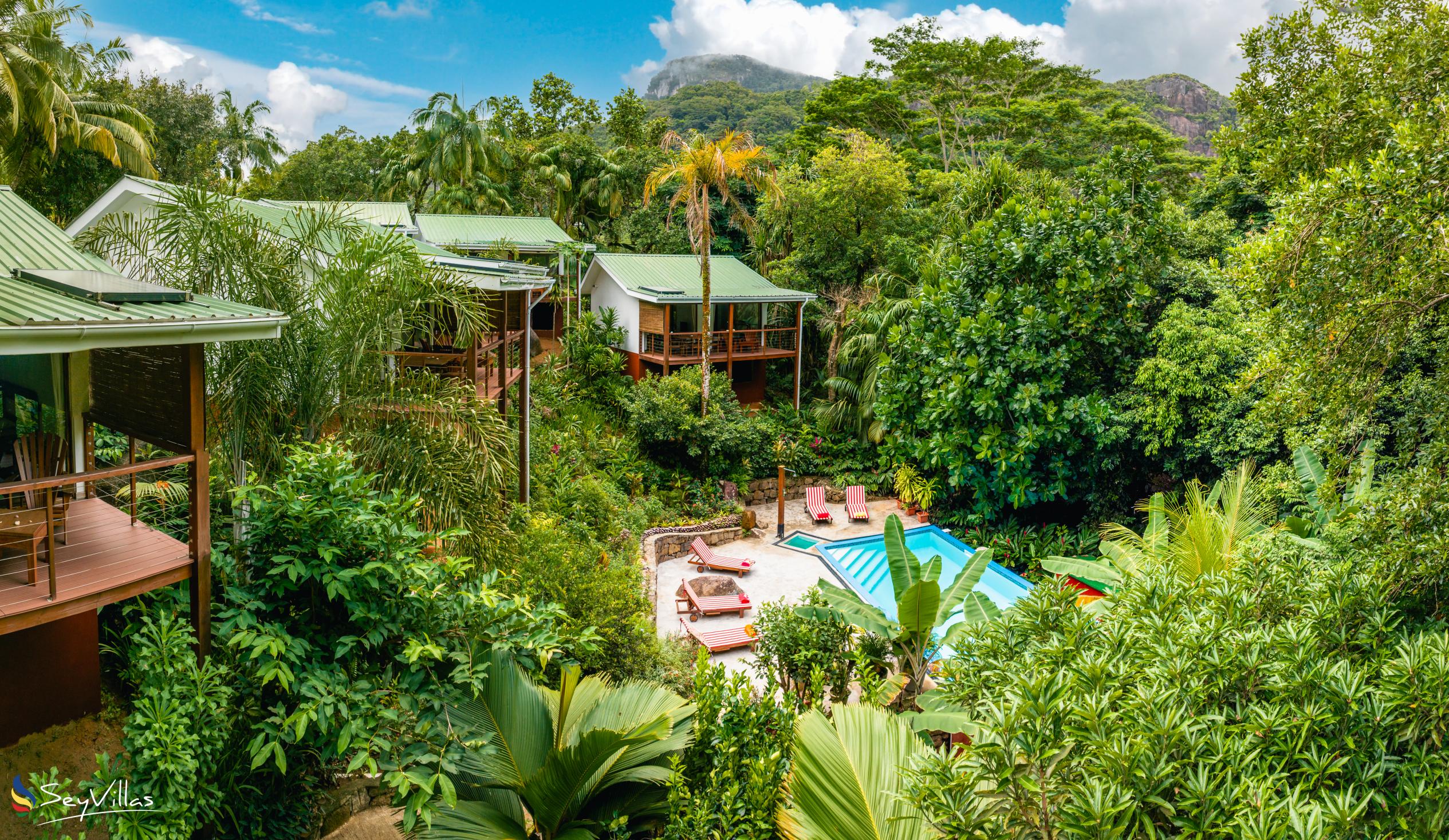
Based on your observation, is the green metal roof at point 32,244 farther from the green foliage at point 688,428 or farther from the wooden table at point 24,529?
the green foliage at point 688,428

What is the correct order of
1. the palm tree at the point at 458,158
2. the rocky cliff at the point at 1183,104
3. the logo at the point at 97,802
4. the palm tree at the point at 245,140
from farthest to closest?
the rocky cliff at the point at 1183,104
the palm tree at the point at 245,140
the palm tree at the point at 458,158
the logo at the point at 97,802

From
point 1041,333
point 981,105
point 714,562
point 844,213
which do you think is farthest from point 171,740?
point 981,105

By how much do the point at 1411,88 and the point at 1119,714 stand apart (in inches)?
367

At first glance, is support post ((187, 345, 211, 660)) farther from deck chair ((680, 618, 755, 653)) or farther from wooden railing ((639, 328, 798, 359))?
wooden railing ((639, 328, 798, 359))

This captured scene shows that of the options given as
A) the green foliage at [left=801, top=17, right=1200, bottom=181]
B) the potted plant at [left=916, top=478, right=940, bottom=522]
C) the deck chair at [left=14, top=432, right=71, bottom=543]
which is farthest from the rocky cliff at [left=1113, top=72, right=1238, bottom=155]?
the deck chair at [left=14, top=432, right=71, bottom=543]

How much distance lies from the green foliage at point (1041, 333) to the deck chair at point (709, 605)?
21.8 ft

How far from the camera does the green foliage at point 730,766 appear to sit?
6.32 meters

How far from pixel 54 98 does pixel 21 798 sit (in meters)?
22.0

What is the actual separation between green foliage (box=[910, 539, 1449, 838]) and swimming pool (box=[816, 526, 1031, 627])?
10.0 m

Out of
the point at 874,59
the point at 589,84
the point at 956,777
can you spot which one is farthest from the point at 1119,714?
the point at 589,84

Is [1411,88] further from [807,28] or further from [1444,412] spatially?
[807,28]

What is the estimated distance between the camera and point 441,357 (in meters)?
12.7

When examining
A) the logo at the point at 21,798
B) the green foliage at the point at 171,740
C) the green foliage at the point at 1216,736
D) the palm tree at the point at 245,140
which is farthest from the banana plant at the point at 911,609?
the palm tree at the point at 245,140

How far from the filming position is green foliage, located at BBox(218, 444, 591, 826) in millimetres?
5371
